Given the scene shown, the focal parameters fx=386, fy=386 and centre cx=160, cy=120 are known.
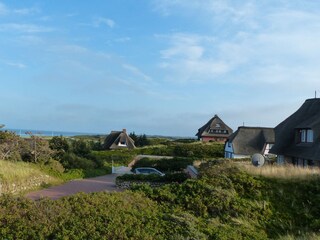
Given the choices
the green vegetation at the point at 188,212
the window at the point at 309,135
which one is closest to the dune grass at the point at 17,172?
the green vegetation at the point at 188,212

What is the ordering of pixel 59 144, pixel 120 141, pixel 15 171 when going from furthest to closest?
pixel 120 141
pixel 59 144
pixel 15 171

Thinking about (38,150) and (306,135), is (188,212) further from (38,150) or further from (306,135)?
(306,135)

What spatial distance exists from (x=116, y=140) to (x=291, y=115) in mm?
31361

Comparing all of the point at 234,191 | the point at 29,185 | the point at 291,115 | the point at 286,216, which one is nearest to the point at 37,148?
the point at 29,185

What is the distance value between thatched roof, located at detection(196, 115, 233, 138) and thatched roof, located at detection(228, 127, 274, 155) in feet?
82.6

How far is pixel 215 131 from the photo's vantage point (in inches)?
2928

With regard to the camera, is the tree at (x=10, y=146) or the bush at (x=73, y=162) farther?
the bush at (x=73, y=162)

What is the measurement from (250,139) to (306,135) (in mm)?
17372

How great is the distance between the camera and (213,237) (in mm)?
8383

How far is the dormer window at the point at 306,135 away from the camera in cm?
2947

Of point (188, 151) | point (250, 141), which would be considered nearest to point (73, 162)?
point (188, 151)

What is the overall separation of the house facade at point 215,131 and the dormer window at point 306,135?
41782 mm

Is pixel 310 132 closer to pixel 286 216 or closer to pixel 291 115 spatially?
pixel 291 115

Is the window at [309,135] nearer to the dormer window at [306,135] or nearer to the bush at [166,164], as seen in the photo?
the dormer window at [306,135]
